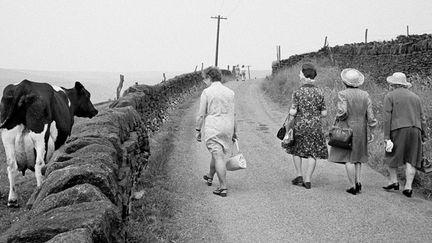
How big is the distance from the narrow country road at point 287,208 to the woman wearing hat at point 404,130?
446 mm

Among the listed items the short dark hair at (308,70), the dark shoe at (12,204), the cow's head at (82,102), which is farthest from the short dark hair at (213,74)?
the cow's head at (82,102)

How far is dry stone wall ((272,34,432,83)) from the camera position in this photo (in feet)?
50.1

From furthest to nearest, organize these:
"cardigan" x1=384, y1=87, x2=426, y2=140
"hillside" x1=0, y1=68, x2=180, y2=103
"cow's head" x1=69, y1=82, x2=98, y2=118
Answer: "hillside" x1=0, y1=68, x2=180, y2=103, "cow's head" x1=69, y1=82, x2=98, y2=118, "cardigan" x1=384, y1=87, x2=426, y2=140

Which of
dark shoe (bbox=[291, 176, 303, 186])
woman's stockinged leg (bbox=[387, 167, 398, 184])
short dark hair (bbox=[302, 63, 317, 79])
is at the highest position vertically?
short dark hair (bbox=[302, 63, 317, 79])

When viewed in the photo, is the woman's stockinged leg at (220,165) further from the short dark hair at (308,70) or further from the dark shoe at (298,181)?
the short dark hair at (308,70)

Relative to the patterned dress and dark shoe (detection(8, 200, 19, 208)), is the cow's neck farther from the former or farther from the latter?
the patterned dress

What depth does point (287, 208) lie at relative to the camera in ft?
19.7

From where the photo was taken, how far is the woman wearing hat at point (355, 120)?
6.68 metres

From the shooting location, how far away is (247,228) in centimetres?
532

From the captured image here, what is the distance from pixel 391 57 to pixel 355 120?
1156 cm

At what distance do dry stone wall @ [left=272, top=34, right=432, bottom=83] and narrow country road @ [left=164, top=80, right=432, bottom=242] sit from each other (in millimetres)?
8555

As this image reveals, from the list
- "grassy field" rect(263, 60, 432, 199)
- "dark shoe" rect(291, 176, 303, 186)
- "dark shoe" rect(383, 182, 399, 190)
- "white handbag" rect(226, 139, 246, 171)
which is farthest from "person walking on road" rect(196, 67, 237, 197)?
"grassy field" rect(263, 60, 432, 199)

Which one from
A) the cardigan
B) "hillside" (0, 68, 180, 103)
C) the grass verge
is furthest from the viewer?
"hillside" (0, 68, 180, 103)

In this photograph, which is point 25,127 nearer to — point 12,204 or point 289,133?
point 12,204
